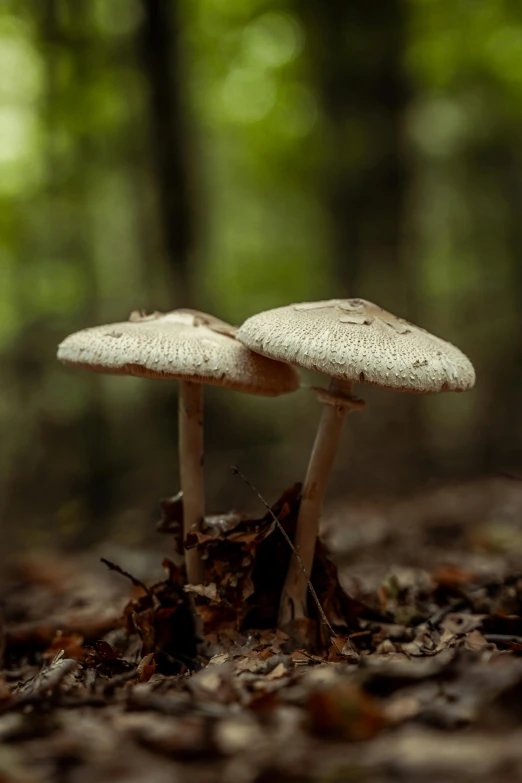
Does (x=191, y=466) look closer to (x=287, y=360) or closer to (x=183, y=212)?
(x=287, y=360)

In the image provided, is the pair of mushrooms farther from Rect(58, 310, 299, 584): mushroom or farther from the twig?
the twig

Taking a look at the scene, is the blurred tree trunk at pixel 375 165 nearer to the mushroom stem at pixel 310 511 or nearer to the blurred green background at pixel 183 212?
the blurred green background at pixel 183 212

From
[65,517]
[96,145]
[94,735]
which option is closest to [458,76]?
[96,145]

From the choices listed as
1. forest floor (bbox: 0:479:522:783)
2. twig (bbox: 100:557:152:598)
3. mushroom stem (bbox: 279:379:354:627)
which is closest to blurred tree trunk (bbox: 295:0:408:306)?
forest floor (bbox: 0:479:522:783)

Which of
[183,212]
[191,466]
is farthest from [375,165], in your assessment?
[191,466]

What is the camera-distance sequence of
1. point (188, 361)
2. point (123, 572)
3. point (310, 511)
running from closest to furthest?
1. point (188, 361)
2. point (123, 572)
3. point (310, 511)
